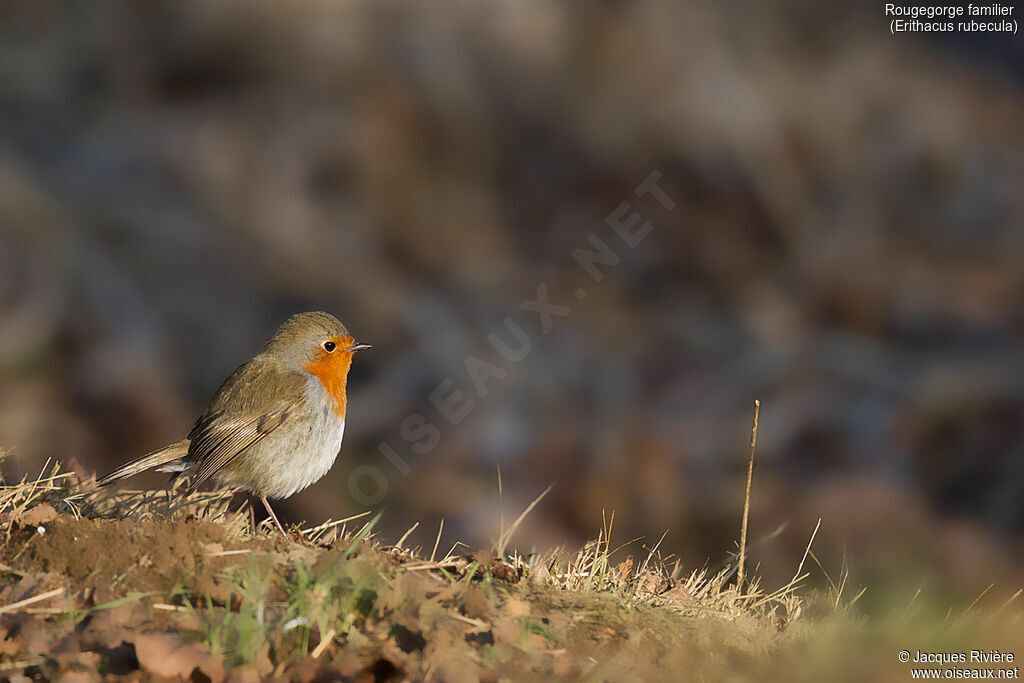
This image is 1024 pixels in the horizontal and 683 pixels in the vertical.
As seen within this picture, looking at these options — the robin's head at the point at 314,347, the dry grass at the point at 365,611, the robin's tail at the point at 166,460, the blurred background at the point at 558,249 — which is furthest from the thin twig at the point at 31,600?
the blurred background at the point at 558,249

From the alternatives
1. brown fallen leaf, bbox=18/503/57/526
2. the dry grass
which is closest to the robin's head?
the dry grass

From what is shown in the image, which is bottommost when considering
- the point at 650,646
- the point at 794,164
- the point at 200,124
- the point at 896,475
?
the point at 896,475

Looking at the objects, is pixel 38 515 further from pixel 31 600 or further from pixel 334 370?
pixel 334 370

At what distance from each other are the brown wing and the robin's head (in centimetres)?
6

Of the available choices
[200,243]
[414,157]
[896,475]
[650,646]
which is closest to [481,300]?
[414,157]

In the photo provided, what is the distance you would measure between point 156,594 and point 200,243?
440 centimetres

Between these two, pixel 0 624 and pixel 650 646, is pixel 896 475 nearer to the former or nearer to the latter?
pixel 650 646

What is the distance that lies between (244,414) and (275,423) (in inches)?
4.4

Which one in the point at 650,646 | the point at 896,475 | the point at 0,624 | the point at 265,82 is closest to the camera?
the point at 0,624

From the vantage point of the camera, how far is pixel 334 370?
350 centimetres

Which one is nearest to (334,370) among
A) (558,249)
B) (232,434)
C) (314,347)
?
(314,347)

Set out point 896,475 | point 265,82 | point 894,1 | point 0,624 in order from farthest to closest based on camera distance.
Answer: point 894,1 < point 265,82 < point 896,475 < point 0,624

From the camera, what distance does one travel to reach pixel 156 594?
213 centimetres

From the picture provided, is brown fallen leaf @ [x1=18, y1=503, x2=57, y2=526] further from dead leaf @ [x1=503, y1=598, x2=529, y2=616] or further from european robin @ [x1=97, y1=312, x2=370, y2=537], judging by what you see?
dead leaf @ [x1=503, y1=598, x2=529, y2=616]
